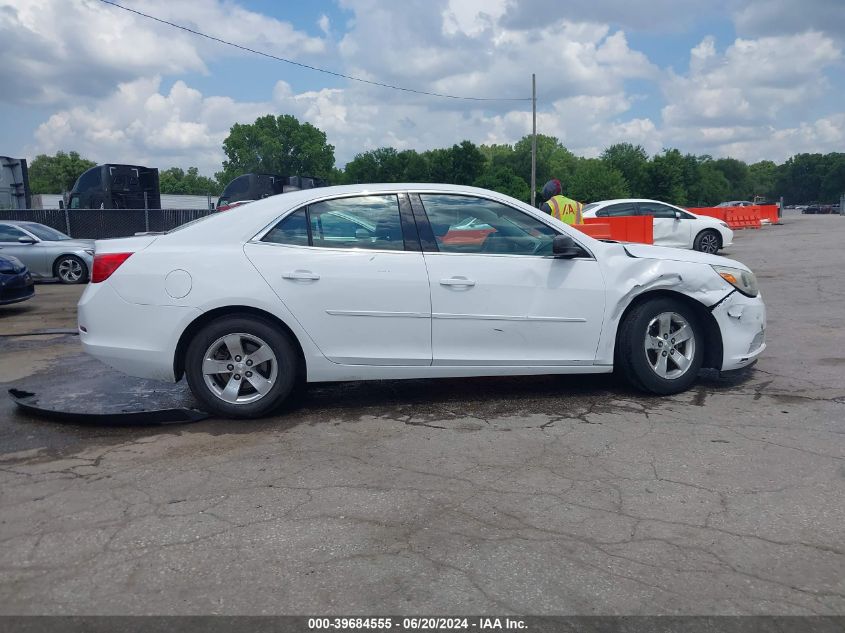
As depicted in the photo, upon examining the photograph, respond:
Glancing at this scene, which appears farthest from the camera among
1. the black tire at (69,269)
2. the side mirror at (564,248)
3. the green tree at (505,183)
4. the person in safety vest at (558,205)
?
the green tree at (505,183)

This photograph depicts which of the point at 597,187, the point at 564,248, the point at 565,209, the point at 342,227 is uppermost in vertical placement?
the point at 597,187

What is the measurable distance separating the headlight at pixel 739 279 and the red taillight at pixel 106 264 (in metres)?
4.38

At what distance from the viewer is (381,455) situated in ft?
14.5

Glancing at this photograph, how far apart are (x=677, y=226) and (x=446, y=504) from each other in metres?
16.1

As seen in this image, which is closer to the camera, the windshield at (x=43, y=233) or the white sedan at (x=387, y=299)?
the white sedan at (x=387, y=299)

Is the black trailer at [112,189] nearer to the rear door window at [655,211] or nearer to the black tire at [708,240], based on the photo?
the rear door window at [655,211]

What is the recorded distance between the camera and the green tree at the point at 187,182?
139625mm

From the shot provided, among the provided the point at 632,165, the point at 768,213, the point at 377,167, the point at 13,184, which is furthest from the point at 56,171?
the point at 768,213

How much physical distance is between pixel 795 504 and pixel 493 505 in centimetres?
150

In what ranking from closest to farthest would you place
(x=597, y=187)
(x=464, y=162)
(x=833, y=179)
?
(x=597, y=187)
(x=464, y=162)
(x=833, y=179)

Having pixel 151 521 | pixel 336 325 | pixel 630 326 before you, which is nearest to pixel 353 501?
pixel 151 521

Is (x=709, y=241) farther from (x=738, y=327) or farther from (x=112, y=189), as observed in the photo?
(x=112, y=189)

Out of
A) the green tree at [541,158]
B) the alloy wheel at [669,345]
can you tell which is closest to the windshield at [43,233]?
the alloy wheel at [669,345]

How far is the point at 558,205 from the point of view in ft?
36.2
